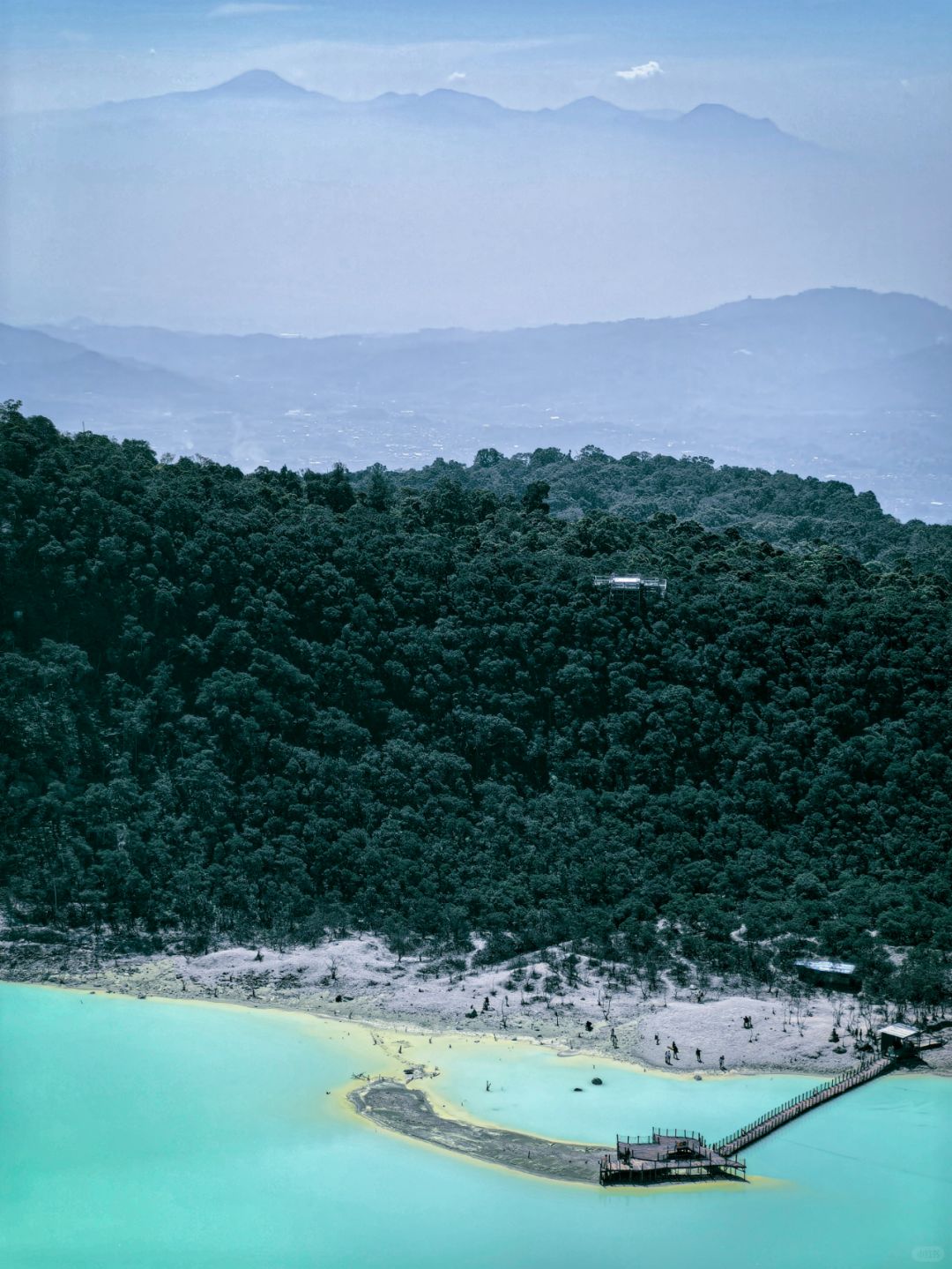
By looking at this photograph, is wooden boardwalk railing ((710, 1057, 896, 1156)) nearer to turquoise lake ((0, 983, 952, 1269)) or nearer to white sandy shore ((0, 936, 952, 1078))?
turquoise lake ((0, 983, 952, 1269))

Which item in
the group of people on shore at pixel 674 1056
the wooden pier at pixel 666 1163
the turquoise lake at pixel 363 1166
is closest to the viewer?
the turquoise lake at pixel 363 1166

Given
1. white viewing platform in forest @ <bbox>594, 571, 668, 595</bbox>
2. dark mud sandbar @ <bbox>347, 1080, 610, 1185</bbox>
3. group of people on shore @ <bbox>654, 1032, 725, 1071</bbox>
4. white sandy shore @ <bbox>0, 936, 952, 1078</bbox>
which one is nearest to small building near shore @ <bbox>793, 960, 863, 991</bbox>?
white sandy shore @ <bbox>0, 936, 952, 1078</bbox>

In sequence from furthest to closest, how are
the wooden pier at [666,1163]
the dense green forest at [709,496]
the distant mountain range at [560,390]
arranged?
the distant mountain range at [560,390]
the dense green forest at [709,496]
the wooden pier at [666,1163]

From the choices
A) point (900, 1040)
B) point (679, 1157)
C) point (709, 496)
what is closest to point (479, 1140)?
point (679, 1157)

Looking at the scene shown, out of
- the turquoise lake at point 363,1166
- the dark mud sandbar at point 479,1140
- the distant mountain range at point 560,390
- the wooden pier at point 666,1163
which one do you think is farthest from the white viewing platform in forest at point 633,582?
the distant mountain range at point 560,390

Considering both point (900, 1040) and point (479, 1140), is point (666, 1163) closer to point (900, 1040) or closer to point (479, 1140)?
point (479, 1140)

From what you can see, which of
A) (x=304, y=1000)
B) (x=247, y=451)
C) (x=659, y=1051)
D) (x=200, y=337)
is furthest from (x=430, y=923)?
(x=200, y=337)

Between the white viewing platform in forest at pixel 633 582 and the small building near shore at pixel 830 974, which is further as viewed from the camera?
the white viewing platform in forest at pixel 633 582

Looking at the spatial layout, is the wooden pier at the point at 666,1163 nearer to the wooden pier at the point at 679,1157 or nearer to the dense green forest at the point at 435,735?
the wooden pier at the point at 679,1157
